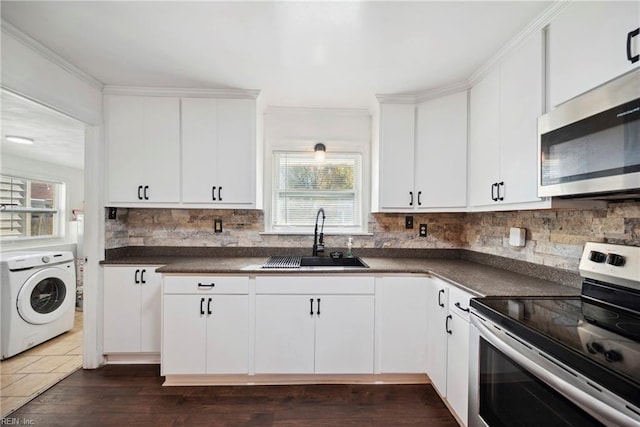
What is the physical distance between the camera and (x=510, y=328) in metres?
1.10

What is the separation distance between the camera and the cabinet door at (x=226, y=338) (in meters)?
2.03

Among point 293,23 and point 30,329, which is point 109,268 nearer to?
point 30,329

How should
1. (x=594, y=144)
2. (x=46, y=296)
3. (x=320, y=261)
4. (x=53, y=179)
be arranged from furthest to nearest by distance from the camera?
1. (x=53, y=179)
2. (x=46, y=296)
3. (x=320, y=261)
4. (x=594, y=144)

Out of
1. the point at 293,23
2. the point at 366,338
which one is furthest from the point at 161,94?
the point at 366,338

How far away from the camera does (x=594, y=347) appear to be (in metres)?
0.87

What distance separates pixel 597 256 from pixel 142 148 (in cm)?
314

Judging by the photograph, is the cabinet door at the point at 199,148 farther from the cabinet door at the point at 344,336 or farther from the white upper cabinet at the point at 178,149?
the cabinet door at the point at 344,336

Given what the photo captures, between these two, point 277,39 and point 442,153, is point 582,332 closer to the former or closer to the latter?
point 442,153

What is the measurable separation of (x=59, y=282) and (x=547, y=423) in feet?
14.2

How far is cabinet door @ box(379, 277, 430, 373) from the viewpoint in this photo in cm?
205

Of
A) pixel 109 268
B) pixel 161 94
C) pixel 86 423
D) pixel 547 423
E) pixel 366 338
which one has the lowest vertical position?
pixel 86 423

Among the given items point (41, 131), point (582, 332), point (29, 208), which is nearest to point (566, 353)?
point (582, 332)

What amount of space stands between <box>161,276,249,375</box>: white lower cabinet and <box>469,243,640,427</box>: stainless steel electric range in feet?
5.05

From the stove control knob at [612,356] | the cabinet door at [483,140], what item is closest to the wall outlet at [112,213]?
the cabinet door at [483,140]
